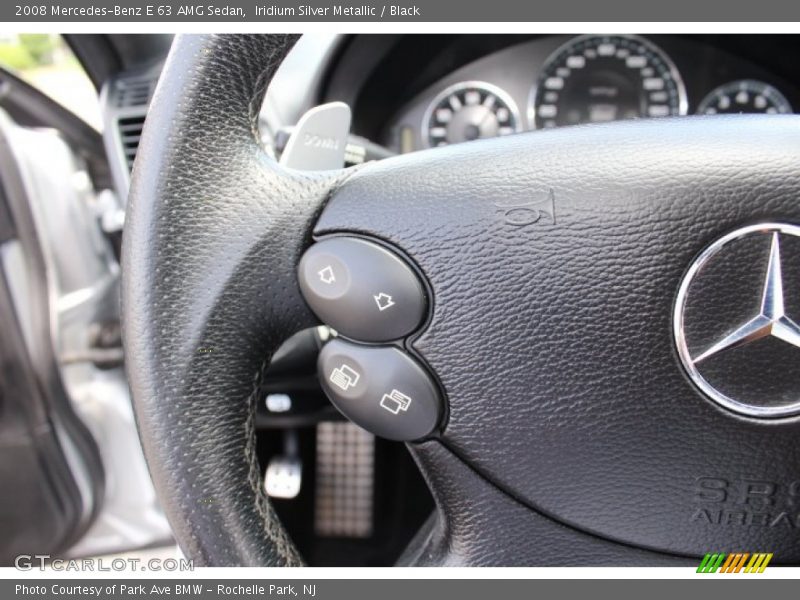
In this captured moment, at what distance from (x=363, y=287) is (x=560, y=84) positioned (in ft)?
3.11

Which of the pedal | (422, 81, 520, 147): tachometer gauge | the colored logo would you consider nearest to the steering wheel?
the colored logo

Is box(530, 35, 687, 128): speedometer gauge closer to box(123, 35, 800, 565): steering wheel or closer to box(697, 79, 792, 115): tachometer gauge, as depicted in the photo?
box(697, 79, 792, 115): tachometer gauge

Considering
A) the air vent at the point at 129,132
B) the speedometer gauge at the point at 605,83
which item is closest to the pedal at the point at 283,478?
the air vent at the point at 129,132

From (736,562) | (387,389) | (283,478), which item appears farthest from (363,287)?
(283,478)

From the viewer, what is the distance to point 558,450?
2.10 feet

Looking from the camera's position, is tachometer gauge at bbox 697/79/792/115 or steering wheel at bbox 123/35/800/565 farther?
tachometer gauge at bbox 697/79/792/115

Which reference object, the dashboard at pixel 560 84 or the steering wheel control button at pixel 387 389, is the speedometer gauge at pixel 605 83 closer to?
the dashboard at pixel 560 84

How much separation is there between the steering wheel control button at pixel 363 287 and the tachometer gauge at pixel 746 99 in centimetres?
102

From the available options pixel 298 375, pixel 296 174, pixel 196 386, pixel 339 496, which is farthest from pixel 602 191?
pixel 339 496

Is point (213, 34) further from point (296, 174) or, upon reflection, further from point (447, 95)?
point (447, 95)

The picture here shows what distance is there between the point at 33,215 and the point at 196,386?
37.7 inches

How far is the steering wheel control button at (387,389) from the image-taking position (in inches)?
25.0

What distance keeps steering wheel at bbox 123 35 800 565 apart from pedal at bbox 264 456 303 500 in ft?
1.54

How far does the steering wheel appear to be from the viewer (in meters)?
0.60
